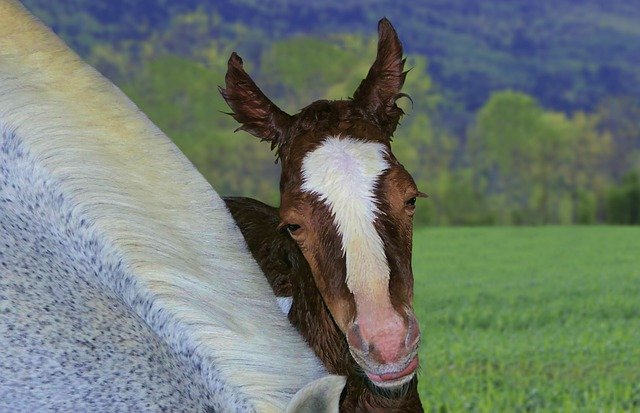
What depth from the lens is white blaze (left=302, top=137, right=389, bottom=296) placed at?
201cm

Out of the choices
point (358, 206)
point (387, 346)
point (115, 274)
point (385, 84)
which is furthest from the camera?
point (385, 84)

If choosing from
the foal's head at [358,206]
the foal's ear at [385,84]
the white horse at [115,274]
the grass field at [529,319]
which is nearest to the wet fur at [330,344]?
the foal's head at [358,206]

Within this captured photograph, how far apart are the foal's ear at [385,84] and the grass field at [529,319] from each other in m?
3.00

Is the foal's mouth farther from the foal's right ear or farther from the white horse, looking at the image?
the foal's right ear

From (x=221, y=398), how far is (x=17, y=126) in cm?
59

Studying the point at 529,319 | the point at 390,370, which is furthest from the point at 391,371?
the point at 529,319

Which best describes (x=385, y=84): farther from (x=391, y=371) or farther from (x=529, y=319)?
(x=529, y=319)

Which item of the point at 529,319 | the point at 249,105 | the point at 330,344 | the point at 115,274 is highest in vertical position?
the point at 115,274

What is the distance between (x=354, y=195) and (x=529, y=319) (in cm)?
697

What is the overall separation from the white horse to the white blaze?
1.36 feet

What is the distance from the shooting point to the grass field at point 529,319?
5598mm

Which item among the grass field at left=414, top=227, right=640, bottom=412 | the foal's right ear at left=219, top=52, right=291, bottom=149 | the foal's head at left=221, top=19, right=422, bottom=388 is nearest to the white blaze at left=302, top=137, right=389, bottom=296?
the foal's head at left=221, top=19, right=422, bottom=388

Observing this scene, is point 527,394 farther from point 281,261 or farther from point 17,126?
point 17,126

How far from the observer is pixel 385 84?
2.39 metres
